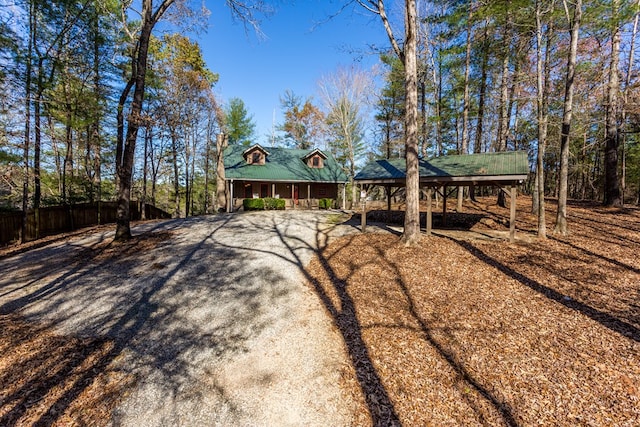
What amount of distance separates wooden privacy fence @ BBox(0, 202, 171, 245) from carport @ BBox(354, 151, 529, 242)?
46.4 feet

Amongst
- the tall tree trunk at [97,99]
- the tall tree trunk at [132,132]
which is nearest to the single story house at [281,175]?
the tall tree trunk at [97,99]

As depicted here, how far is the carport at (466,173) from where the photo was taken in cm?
881

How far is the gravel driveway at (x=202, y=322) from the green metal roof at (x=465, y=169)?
4.46m

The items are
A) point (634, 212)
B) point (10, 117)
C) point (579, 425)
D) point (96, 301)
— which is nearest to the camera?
point (579, 425)

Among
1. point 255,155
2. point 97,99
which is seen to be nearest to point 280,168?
point 255,155

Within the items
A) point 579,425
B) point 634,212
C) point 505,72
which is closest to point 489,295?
point 579,425

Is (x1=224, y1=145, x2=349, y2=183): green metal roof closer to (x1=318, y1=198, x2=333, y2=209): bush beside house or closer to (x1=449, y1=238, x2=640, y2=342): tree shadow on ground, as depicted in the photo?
(x1=318, y1=198, x2=333, y2=209): bush beside house

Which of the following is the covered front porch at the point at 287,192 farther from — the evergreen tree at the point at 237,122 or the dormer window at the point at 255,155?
the evergreen tree at the point at 237,122

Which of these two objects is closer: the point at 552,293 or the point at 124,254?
the point at 552,293

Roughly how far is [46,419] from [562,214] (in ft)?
41.8

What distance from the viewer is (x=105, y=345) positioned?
4652 millimetres

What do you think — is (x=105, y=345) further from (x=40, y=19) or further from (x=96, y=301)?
(x=40, y=19)

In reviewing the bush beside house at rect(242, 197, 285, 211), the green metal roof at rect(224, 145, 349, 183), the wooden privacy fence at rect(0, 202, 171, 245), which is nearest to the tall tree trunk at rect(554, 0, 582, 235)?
the green metal roof at rect(224, 145, 349, 183)

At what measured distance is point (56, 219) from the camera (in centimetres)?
1308
